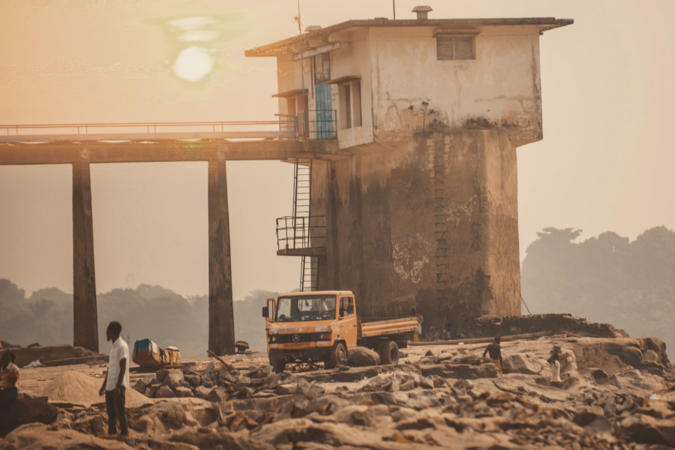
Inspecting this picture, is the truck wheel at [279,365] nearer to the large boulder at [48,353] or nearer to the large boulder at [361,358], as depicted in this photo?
the large boulder at [361,358]

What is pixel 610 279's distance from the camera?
105062mm

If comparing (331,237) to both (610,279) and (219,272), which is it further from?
(610,279)

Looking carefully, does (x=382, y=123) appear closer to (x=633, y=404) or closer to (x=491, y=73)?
(x=491, y=73)

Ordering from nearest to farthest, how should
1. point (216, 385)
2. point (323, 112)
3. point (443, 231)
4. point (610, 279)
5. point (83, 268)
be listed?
point (216, 385)
point (83, 268)
point (443, 231)
point (323, 112)
point (610, 279)

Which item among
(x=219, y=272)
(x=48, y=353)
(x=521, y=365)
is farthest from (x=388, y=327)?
(x=48, y=353)

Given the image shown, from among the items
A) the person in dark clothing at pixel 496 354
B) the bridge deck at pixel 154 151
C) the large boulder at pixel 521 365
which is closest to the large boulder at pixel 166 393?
the person in dark clothing at pixel 496 354

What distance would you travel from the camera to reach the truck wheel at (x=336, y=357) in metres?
19.3

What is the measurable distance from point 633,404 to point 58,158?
65.9ft

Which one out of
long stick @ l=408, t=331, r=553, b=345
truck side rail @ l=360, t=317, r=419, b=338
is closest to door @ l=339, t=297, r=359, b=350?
truck side rail @ l=360, t=317, r=419, b=338

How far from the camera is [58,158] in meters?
28.8

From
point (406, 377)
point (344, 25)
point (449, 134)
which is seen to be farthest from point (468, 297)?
point (406, 377)

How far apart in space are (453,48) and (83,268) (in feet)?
45.0

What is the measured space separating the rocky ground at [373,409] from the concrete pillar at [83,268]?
6.36 meters

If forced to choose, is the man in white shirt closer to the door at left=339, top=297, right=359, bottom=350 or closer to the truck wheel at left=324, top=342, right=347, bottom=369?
the truck wheel at left=324, top=342, right=347, bottom=369
